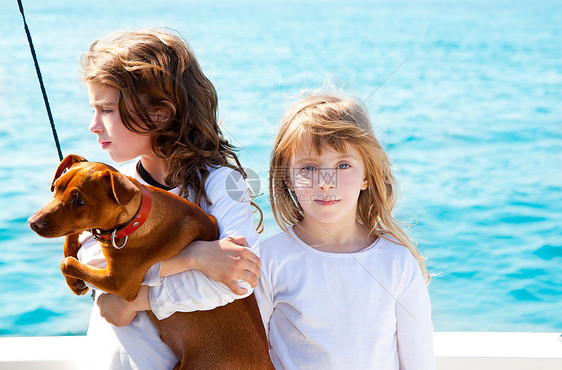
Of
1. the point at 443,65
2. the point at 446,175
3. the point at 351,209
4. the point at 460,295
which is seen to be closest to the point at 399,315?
the point at 351,209

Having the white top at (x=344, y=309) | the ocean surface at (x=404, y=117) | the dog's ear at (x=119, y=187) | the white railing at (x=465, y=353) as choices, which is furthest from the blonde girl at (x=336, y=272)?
the dog's ear at (x=119, y=187)

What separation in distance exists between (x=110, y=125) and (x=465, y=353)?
1.25 meters

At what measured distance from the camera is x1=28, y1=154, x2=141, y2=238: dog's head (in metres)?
1.06

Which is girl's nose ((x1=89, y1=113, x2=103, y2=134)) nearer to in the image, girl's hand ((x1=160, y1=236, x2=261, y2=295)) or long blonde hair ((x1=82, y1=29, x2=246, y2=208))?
long blonde hair ((x1=82, y1=29, x2=246, y2=208))

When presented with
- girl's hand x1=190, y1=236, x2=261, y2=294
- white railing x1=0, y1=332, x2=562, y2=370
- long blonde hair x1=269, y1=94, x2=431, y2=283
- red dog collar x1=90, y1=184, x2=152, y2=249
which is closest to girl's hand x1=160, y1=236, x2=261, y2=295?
girl's hand x1=190, y1=236, x2=261, y2=294

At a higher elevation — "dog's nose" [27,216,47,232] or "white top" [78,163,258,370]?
"dog's nose" [27,216,47,232]

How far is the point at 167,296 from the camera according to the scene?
123cm

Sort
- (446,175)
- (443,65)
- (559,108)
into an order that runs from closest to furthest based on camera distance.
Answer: (446,175) < (559,108) < (443,65)

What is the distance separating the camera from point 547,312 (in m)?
4.92

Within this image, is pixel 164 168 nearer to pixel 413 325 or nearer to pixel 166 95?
pixel 166 95

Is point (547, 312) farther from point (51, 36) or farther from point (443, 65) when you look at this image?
point (51, 36)

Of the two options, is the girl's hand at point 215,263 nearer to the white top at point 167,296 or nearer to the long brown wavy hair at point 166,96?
the white top at point 167,296

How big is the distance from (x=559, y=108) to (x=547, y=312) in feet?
16.8

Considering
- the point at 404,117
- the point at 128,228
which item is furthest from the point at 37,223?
the point at 404,117
